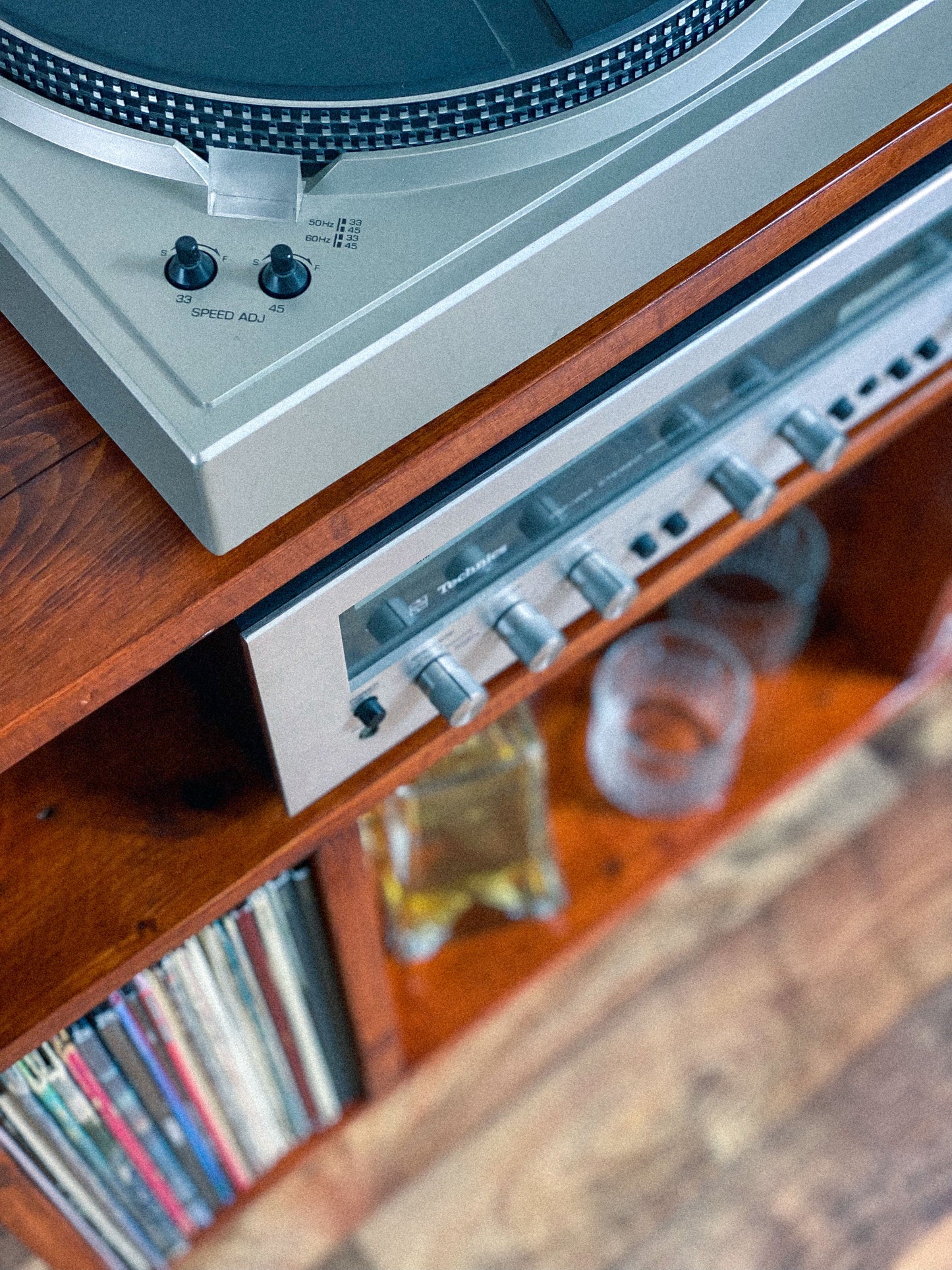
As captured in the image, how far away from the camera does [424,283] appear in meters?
0.46

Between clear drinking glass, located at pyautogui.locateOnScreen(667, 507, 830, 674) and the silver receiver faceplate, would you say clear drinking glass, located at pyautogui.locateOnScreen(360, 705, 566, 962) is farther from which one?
the silver receiver faceplate

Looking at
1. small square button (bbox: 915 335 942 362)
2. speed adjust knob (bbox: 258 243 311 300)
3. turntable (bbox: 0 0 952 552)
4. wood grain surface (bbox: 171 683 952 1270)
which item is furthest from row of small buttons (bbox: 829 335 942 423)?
wood grain surface (bbox: 171 683 952 1270)

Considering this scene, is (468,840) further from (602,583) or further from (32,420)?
(32,420)

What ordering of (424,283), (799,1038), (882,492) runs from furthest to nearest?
(799,1038) → (882,492) → (424,283)

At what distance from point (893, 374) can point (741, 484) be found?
0.12 m

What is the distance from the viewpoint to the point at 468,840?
105 centimetres

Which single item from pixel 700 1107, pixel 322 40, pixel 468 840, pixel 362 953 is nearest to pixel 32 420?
pixel 322 40

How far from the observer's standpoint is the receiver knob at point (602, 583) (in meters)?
0.63

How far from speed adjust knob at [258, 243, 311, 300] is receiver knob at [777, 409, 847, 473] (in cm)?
31

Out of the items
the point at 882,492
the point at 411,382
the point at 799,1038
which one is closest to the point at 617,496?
the point at 411,382

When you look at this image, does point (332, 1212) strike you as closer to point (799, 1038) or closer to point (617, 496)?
point (799, 1038)

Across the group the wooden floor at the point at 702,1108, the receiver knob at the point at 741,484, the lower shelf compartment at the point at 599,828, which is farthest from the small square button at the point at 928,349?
the wooden floor at the point at 702,1108

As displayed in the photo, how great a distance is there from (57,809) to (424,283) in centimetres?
34

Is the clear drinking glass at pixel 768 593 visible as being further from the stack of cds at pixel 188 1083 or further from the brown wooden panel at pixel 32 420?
the brown wooden panel at pixel 32 420
